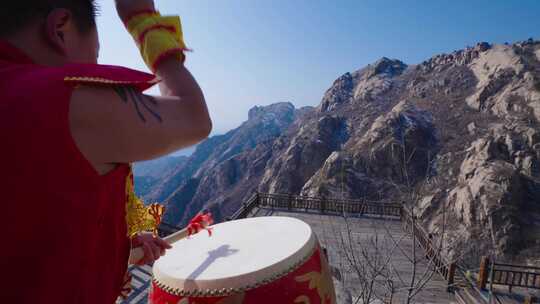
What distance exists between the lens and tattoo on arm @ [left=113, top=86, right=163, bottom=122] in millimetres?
683

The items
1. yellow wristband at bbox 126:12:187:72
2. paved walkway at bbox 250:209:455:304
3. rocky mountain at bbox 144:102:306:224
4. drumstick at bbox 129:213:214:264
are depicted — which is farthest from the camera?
rocky mountain at bbox 144:102:306:224

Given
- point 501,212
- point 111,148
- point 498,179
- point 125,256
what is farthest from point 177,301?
point 498,179

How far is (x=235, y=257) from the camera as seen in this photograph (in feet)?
6.88

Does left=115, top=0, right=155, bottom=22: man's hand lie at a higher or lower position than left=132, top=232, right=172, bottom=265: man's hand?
higher

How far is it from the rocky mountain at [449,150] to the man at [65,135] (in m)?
5.64

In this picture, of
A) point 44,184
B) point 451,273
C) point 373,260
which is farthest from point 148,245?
point 451,273

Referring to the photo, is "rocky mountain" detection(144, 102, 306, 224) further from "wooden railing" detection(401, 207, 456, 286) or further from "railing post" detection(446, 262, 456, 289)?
"railing post" detection(446, 262, 456, 289)

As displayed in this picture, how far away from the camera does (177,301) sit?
1.90 m

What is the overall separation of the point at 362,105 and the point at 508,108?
21494mm

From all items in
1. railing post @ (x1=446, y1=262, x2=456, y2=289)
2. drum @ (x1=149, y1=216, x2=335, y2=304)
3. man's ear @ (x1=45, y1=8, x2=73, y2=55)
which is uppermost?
man's ear @ (x1=45, y1=8, x2=73, y2=55)

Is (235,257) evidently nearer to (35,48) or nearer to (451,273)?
(35,48)

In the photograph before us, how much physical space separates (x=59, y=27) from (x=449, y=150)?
3183 cm

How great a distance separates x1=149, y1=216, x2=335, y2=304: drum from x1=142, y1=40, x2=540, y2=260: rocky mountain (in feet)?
13.3

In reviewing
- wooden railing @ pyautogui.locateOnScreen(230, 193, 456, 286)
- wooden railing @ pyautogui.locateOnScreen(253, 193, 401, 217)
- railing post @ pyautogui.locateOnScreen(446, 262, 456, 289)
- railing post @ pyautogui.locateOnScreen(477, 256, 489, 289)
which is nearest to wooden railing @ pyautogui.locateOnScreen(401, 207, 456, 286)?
railing post @ pyautogui.locateOnScreen(446, 262, 456, 289)
